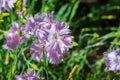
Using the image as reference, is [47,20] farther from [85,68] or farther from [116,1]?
[116,1]

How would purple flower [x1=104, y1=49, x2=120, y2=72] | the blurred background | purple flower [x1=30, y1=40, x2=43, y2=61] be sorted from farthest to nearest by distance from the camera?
the blurred background
purple flower [x1=104, y1=49, x2=120, y2=72]
purple flower [x1=30, y1=40, x2=43, y2=61]

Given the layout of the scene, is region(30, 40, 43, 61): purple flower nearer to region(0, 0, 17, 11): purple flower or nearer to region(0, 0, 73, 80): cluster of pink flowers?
region(0, 0, 73, 80): cluster of pink flowers

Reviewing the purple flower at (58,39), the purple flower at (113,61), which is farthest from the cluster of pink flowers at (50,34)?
the purple flower at (113,61)

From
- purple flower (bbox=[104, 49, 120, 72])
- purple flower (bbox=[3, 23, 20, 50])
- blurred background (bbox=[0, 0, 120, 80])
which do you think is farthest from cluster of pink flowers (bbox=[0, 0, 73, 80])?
purple flower (bbox=[104, 49, 120, 72])

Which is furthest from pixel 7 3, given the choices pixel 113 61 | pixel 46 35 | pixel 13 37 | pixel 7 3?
pixel 113 61

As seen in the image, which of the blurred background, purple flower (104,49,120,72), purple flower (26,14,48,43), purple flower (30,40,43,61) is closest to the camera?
purple flower (26,14,48,43)

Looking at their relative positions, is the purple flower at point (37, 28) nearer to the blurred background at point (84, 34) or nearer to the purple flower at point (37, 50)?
the purple flower at point (37, 50)

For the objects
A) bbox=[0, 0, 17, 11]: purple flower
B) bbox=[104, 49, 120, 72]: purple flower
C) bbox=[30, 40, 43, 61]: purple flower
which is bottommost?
bbox=[104, 49, 120, 72]: purple flower

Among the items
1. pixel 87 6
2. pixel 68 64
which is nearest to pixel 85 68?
pixel 68 64
